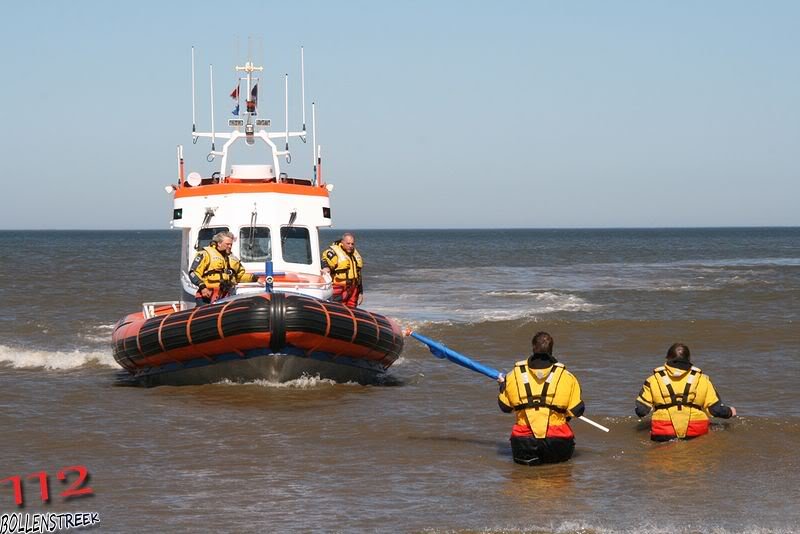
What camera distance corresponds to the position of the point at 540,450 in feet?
28.2

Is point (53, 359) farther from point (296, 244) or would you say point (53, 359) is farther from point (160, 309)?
point (296, 244)

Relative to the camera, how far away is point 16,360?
1606 cm

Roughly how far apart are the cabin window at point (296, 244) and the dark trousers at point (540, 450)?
6059 mm

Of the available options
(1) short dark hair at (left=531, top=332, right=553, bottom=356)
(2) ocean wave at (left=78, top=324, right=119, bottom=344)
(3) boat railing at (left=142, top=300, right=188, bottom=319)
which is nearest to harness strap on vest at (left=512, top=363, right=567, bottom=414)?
(1) short dark hair at (left=531, top=332, right=553, bottom=356)

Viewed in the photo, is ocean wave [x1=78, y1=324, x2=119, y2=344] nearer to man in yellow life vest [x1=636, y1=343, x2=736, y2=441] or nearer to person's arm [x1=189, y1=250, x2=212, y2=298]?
person's arm [x1=189, y1=250, x2=212, y2=298]

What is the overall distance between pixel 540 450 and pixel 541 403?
1.44 feet

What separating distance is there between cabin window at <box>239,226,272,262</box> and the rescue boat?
0.01 m

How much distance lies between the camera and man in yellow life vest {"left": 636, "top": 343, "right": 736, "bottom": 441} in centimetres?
905

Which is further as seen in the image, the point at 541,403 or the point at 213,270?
the point at 213,270

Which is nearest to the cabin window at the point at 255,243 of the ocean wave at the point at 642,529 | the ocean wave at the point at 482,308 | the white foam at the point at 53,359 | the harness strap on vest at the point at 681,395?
the white foam at the point at 53,359

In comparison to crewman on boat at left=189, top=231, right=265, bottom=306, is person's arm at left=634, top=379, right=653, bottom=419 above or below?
below

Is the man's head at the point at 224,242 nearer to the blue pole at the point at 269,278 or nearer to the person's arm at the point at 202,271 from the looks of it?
the person's arm at the point at 202,271

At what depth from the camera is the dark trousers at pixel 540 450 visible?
856cm

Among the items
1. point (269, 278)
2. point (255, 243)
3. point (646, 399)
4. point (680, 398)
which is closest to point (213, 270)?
point (269, 278)
